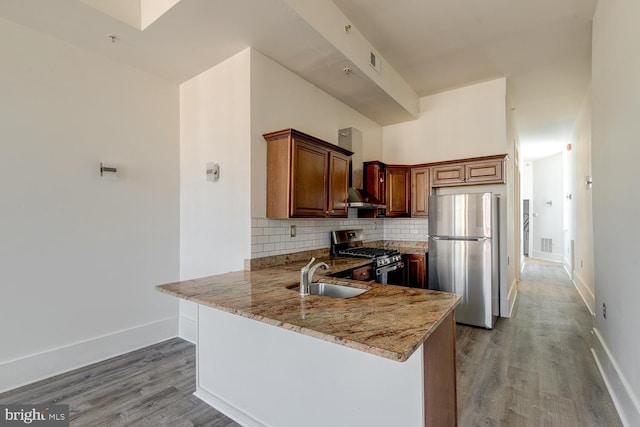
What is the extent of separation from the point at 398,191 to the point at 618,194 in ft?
8.54

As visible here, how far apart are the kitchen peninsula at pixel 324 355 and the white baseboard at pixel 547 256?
9807 mm

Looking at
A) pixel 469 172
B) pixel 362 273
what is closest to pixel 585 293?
pixel 469 172

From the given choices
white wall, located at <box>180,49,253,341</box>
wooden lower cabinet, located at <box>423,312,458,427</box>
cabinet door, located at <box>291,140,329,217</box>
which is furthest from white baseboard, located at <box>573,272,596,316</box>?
white wall, located at <box>180,49,253,341</box>

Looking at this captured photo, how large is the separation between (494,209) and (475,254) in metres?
0.61

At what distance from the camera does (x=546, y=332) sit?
3631mm

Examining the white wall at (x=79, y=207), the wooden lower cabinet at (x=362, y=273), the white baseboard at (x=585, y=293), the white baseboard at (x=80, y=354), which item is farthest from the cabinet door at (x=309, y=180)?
the white baseboard at (x=585, y=293)

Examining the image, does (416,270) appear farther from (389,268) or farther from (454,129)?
(454,129)

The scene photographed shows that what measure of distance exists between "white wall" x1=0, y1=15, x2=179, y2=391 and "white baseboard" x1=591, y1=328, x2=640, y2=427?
404 cm

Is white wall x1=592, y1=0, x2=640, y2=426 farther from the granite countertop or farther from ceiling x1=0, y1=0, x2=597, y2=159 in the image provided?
the granite countertop

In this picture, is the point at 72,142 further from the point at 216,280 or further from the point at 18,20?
the point at 216,280

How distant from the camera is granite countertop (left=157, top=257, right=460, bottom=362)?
48.0 inches

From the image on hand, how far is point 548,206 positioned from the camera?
927cm

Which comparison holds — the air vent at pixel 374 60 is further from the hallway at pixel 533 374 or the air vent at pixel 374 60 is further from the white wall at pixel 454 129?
the hallway at pixel 533 374

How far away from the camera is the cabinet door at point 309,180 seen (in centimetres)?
288
